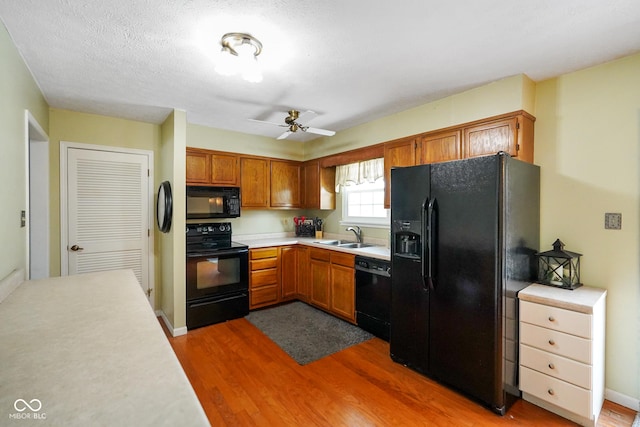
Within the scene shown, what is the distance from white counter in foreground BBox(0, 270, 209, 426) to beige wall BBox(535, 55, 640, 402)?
2827 mm

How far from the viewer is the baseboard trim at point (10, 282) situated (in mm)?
1573

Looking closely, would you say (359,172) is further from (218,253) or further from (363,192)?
(218,253)

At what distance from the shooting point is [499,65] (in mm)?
2234

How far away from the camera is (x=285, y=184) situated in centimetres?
462

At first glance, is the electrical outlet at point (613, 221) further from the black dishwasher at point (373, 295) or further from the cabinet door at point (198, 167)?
the cabinet door at point (198, 167)

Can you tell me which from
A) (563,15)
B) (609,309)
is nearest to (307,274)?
(609,309)

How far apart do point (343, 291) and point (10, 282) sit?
2.81 meters

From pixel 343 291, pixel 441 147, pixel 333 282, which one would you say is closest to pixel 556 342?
pixel 441 147

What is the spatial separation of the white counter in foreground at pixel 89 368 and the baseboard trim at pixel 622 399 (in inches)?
116

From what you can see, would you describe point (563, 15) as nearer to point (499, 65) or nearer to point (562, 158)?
point (499, 65)

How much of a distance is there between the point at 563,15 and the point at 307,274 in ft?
11.5

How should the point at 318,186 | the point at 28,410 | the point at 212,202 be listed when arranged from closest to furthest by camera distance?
1. the point at 28,410
2. the point at 212,202
3. the point at 318,186

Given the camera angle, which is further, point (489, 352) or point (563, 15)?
point (489, 352)

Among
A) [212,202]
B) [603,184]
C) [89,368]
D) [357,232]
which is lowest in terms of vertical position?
[89,368]
